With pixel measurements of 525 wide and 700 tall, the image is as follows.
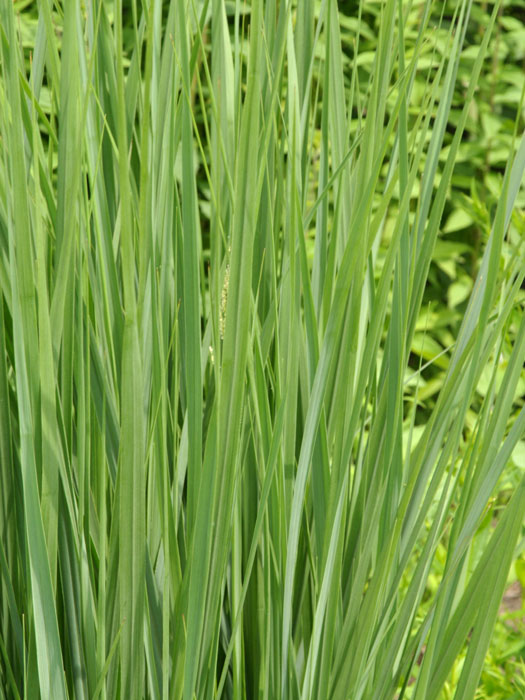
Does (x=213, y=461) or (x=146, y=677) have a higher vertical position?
(x=213, y=461)

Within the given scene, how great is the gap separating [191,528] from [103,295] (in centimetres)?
20

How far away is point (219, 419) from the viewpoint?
1.68 ft

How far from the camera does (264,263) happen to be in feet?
2.38

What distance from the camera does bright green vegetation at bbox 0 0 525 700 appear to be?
1.68 ft

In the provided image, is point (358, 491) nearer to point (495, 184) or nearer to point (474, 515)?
point (474, 515)

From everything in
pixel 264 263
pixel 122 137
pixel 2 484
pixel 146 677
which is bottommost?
pixel 146 677

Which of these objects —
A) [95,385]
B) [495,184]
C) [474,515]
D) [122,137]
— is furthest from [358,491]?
[495,184]

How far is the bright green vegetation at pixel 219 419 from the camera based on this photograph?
1.68 feet

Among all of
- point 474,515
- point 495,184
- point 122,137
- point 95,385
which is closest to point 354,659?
point 474,515

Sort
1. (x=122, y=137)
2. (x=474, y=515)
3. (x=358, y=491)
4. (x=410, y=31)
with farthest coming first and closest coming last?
1. (x=410, y=31)
2. (x=358, y=491)
3. (x=474, y=515)
4. (x=122, y=137)

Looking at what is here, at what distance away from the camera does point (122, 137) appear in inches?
17.5

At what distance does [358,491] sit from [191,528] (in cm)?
18

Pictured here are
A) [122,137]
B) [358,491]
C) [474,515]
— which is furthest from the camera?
[358,491]

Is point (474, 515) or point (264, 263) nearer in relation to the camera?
point (474, 515)
